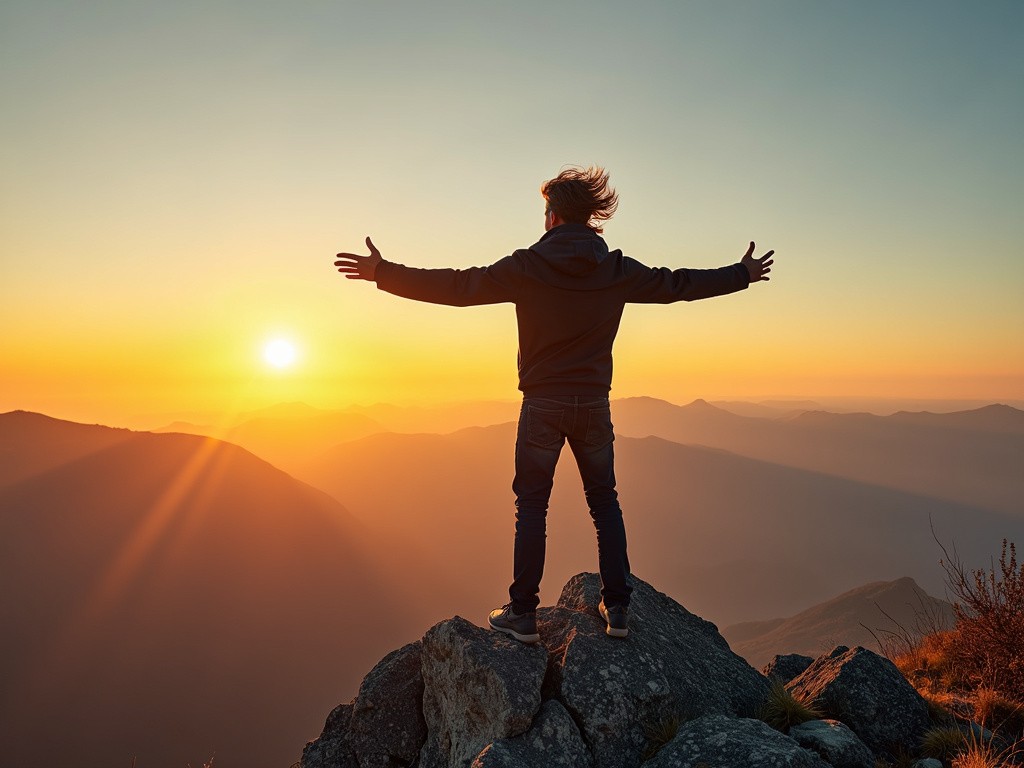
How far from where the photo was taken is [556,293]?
15.6 feet

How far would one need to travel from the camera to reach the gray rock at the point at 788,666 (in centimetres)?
684

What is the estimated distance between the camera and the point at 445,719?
5.12 meters

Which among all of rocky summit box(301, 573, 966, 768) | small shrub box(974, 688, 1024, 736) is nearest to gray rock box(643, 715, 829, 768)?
rocky summit box(301, 573, 966, 768)

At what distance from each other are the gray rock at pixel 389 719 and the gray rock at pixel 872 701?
3.51 meters

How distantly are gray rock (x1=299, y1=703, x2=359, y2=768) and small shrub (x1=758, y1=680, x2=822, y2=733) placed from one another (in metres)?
3.71

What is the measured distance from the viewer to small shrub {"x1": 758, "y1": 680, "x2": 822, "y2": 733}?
16.6 feet

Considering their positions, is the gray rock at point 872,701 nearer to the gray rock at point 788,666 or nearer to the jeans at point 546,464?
the gray rock at point 788,666

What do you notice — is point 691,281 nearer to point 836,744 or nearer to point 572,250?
point 572,250

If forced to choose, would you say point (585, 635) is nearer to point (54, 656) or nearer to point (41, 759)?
point (41, 759)

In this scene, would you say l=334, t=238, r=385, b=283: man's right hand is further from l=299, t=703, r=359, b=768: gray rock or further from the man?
l=299, t=703, r=359, b=768: gray rock

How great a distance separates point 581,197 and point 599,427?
186cm

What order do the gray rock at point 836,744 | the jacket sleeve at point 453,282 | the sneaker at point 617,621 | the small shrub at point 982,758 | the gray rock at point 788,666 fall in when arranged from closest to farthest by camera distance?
1. the small shrub at point 982,758
2. the gray rock at point 836,744
3. the jacket sleeve at point 453,282
4. the sneaker at point 617,621
5. the gray rock at point 788,666

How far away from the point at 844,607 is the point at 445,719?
473 ft

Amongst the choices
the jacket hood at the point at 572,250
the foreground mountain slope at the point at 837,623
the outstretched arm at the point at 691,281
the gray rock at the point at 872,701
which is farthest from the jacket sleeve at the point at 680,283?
the foreground mountain slope at the point at 837,623
